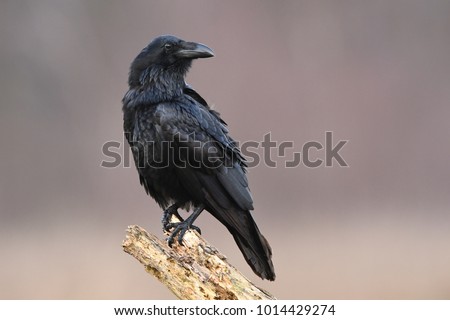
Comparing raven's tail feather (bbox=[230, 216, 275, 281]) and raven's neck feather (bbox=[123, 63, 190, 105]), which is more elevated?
raven's neck feather (bbox=[123, 63, 190, 105])

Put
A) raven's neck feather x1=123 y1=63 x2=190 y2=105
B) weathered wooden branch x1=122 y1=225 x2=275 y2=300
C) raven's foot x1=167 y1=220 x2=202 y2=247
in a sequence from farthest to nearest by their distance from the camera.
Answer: raven's neck feather x1=123 y1=63 x2=190 y2=105 < raven's foot x1=167 y1=220 x2=202 y2=247 < weathered wooden branch x1=122 y1=225 x2=275 y2=300

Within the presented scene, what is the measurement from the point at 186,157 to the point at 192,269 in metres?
0.79

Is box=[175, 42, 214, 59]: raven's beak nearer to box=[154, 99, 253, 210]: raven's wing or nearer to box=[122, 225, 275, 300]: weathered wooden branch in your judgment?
box=[154, 99, 253, 210]: raven's wing

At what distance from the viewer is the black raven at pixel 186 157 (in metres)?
4.25

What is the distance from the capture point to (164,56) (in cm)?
453

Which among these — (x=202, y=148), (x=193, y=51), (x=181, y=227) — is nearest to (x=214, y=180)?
(x=202, y=148)

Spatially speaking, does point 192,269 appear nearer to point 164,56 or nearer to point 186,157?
point 186,157

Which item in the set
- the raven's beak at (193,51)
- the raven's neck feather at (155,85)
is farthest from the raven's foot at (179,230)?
the raven's beak at (193,51)

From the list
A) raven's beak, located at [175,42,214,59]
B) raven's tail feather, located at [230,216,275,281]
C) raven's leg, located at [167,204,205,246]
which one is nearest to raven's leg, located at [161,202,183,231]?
raven's leg, located at [167,204,205,246]

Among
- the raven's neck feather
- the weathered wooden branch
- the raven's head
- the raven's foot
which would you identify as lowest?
the weathered wooden branch

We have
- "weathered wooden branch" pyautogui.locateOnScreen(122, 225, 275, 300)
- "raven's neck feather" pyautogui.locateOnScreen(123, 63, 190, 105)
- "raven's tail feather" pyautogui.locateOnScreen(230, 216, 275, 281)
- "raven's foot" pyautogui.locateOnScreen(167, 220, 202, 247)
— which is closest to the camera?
"weathered wooden branch" pyautogui.locateOnScreen(122, 225, 275, 300)

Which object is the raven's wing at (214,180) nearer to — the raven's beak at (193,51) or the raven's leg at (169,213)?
the raven's leg at (169,213)

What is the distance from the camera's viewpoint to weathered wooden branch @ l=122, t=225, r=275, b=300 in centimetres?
364
